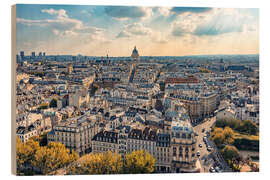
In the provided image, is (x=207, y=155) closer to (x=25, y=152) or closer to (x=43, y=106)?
(x=25, y=152)

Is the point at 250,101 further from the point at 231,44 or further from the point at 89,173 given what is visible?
the point at 89,173

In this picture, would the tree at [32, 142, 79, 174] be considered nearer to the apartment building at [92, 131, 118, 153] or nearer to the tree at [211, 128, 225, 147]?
the apartment building at [92, 131, 118, 153]

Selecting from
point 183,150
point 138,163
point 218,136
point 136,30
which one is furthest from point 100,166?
point 136,30

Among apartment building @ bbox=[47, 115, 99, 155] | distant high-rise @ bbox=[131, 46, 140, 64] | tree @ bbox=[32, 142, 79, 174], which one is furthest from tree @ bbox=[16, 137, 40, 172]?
distant high-rise @ bbox=[131, 46, 140, 64]

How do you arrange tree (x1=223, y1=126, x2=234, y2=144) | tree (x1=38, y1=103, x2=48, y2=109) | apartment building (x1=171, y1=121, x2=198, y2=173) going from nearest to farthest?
apartment building (x1=171, y1=121, x2=198, y2=173) < tree (x1=223, y1=126, x2=234, y2=144) < tree (x1=38, y1=103, x2=48, y2=109)

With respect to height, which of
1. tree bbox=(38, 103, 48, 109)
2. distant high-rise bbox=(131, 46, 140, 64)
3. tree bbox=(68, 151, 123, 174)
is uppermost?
distant high-rise bbox=(131, 46, 140, 64)

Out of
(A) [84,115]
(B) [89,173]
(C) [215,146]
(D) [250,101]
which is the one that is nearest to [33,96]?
(A) [84,115]
